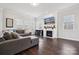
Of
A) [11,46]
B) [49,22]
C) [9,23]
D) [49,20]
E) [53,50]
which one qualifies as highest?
[49,20]

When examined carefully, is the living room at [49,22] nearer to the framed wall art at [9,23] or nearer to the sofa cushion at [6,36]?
the framed wall art at [9,23]

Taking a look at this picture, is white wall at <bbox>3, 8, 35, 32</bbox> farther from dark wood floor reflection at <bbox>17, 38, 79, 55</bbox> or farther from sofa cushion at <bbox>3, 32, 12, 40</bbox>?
sofa cushion at <bbox>3, 32, 12, 40</bbox>

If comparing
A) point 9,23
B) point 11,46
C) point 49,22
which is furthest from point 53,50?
point 49,22

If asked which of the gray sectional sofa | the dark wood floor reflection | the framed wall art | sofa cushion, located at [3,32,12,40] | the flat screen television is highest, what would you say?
the flat screen television

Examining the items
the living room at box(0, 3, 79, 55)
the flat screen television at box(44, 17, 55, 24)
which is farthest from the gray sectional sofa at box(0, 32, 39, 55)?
the flat screen television at box(44, 17, 55, 24)

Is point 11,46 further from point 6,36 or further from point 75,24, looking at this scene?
point 75,24

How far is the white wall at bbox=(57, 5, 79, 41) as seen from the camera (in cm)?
615

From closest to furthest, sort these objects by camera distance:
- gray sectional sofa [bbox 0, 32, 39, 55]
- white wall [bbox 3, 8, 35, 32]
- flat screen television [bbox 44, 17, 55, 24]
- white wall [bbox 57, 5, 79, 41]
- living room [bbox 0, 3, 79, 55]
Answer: gray sectional sofa [bbox 0, 32, 39, 55], living room [bbox 0, 3, 79, 55], white wall [bbox 57, 5, 79, 41], white wall [bbox 3, 8, 35, 32], flat screen television [bbox 44, 17, 55, 24]

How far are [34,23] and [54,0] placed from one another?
360 inches

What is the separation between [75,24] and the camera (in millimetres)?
6312

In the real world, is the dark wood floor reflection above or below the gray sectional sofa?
below

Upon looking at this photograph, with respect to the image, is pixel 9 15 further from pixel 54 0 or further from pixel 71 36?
pixel 54 0

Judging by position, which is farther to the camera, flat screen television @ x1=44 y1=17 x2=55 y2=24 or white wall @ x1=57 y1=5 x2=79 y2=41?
flat screen television @ x1=44 y1=17 x2=55 y2=24

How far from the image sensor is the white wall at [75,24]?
242 inches
